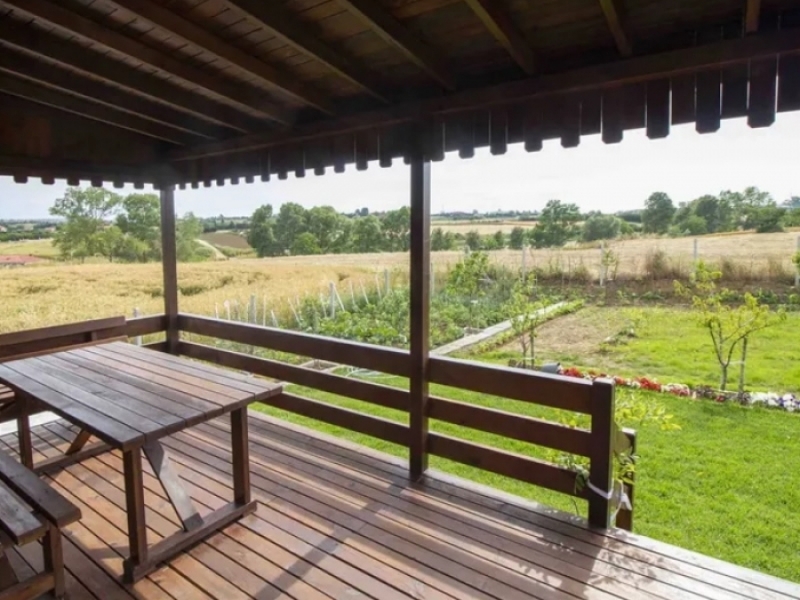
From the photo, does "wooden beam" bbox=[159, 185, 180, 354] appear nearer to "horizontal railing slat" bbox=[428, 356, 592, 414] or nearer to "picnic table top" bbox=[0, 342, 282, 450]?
"picnic table top" bbox=[0, 342, 282, 450]

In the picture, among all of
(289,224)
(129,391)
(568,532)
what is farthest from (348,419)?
(289,224)

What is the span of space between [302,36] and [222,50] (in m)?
0.42

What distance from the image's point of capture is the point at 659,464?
11.4 ft

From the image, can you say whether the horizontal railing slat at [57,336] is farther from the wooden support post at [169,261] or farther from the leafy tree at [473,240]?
the leafy tree at [473,240]

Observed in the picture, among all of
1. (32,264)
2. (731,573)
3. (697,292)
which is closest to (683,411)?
(697,292)

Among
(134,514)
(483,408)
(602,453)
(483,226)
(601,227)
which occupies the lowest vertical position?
(134,514)

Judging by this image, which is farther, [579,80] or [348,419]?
[348,419]

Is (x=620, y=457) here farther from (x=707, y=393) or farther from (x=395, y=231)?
(x=395, y=231)

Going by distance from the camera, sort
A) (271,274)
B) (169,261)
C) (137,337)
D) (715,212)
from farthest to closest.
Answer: (271,274) < (715,212) < (137,337) < (169,261)

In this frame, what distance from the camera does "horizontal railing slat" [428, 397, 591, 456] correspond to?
94.1 inches

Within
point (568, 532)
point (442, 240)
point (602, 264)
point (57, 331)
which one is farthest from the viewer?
point (442, 240)

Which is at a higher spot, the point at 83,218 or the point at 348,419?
the point at 83,218

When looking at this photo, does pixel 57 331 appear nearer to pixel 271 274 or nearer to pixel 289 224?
pixel 271 274

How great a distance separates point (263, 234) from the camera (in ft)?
23.6
